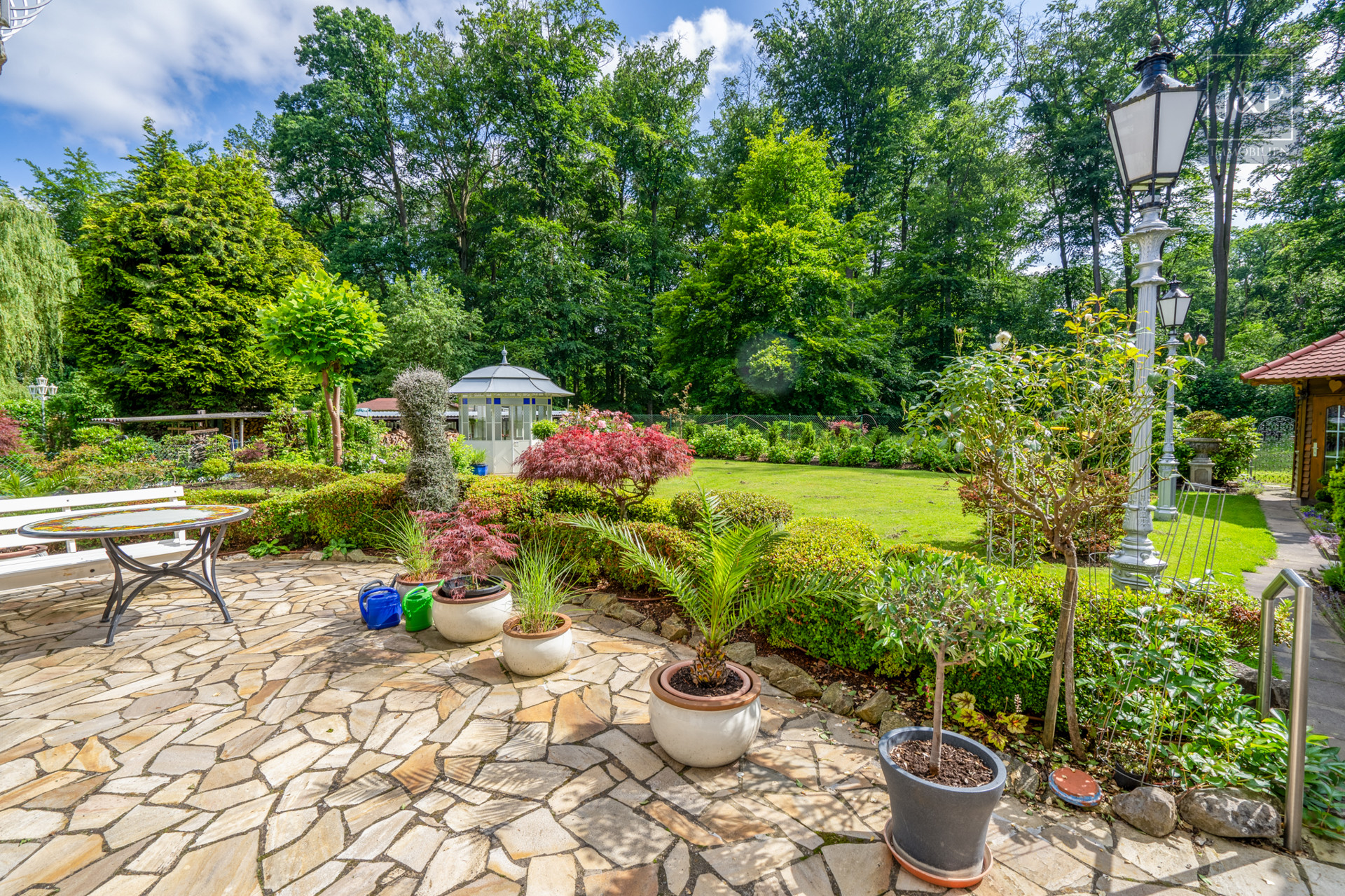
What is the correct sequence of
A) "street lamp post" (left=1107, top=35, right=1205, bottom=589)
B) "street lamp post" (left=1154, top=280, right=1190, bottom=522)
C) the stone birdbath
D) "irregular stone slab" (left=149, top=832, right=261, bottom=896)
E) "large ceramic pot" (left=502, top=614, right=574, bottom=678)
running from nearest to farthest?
"irregular stone slab" (left=149, top=832, right=261, bottom=896)
"street lamp post" (left=1107, top=35, right=1205, bottom=589)
"large ceramic pot" (left=502, top=614, right=574, bottom=678)
"street lamp post" (left=1154, top=280, right=1190, bottom=522)
the stone birdbath

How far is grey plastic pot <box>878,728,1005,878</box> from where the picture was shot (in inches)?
76.2

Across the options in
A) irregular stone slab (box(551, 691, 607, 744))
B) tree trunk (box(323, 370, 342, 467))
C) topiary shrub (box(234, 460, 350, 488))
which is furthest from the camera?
tree trunk (box(323, 370, 342, 467))

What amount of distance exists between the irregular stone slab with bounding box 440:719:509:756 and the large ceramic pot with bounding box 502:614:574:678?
48 cm

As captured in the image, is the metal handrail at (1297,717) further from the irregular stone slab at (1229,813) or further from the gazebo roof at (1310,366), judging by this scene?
the gazebo roof at (1310,366)

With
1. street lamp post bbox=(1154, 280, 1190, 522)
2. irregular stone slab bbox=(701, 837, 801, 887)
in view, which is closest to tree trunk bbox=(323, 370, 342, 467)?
irregular stone slab bbox=(701, 837, 801, 887)

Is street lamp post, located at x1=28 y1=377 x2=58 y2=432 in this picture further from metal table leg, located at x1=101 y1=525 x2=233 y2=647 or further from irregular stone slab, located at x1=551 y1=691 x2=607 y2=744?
irregular stone slab, located at x1=551 y1=691 x2=607 y2=744

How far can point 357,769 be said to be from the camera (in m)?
2.63

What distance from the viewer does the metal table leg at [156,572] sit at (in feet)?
13.6

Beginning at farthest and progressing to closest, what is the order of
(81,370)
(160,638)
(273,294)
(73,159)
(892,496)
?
(73,159)
(273,294)
(81,370)
(892,496)
(160,638)

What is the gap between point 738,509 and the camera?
16.0 ft

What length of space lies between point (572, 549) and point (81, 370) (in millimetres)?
18675

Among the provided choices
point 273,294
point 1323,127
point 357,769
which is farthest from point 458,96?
point 1323,127

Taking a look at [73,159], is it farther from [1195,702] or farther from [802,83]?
[1195,702]

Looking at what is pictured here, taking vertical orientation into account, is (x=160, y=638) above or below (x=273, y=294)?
below
